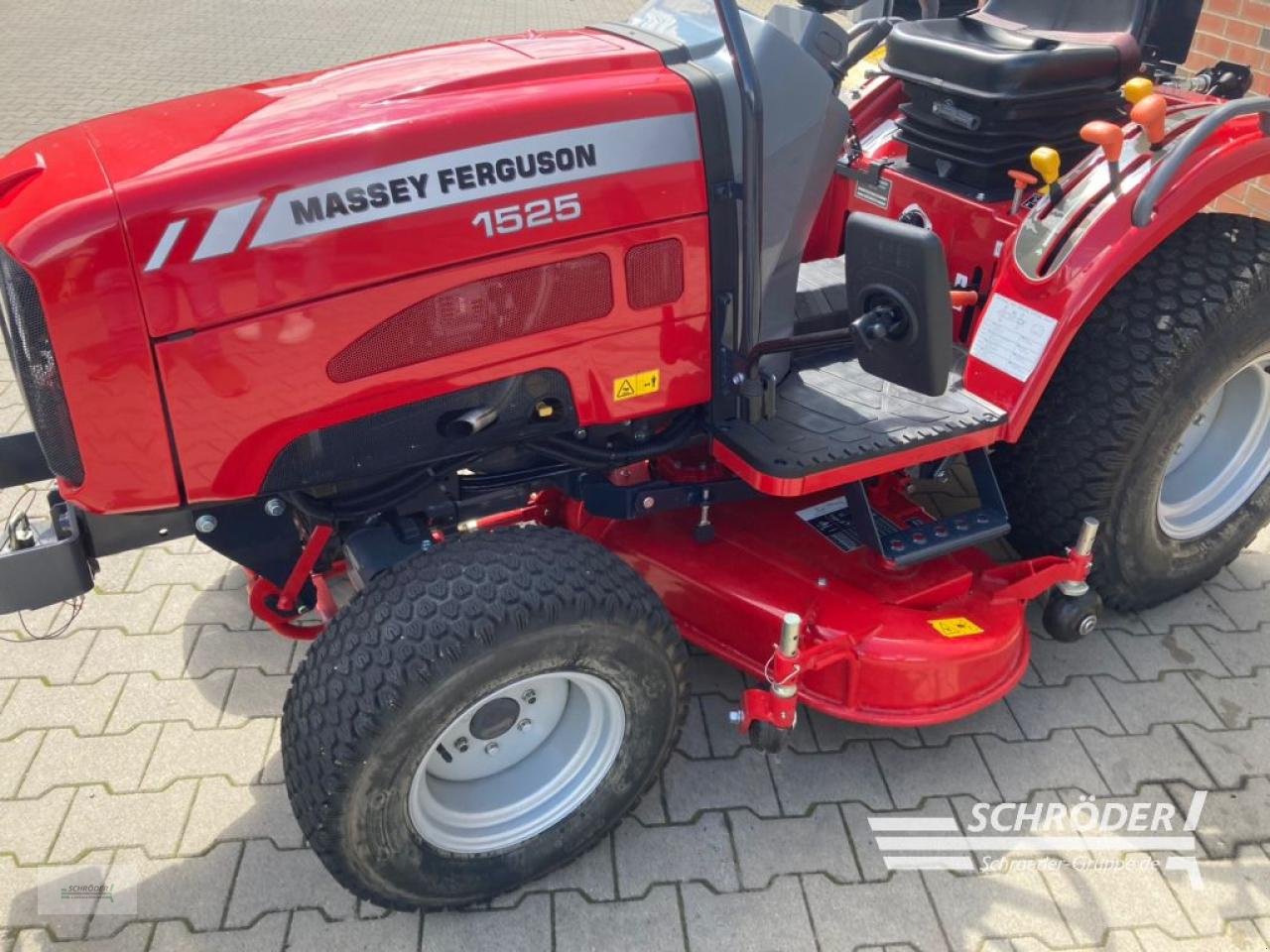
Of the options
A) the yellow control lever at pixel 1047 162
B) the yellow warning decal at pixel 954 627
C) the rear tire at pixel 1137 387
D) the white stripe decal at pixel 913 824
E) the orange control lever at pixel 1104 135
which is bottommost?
the white stripe decal at pixel 913 824

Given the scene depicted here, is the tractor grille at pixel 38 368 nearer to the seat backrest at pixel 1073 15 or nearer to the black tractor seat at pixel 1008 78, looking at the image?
the black tractor seat at pixel 1008 78

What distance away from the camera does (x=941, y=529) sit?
8.29 ft

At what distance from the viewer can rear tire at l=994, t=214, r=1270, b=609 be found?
245 cm

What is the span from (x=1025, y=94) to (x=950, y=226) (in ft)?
1.17

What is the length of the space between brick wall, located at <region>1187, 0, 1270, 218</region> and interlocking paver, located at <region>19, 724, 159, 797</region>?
4326 millimetres

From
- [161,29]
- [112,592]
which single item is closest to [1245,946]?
[112,592]

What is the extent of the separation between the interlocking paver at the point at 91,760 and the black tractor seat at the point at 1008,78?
248cm

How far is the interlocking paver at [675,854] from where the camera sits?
2207mm

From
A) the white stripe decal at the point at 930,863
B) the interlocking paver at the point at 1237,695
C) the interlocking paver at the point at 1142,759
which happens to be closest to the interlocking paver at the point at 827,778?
the white stripe decal at the point at 930,863

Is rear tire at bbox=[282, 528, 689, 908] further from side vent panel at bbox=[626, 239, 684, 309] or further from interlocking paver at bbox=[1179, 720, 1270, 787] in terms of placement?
interlocking paver at bbox=[1179, 720, 1270, 787]

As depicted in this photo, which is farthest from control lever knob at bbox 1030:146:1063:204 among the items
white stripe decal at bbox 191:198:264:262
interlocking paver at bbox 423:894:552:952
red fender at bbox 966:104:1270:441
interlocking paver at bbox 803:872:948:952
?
interlocking paver at bbox 423:894:552:952

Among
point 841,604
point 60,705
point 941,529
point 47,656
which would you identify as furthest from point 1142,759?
point 47,656

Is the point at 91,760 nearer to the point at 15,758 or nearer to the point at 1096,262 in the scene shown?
the point at 15,758

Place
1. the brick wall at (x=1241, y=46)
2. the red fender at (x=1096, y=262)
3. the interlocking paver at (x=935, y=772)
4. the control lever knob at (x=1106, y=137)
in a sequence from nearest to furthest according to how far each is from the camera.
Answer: the control lever knob at (x=1106, y=137), the red fender at (x=1096, y=262), the interlocking paver at (x=935, y=772), the brick wall at (x=1241, y=46)
